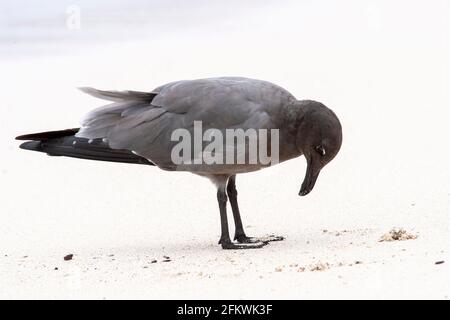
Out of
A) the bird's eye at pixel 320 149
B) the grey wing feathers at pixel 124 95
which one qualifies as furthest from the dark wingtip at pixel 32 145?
the bird's eye at pixel 320 149

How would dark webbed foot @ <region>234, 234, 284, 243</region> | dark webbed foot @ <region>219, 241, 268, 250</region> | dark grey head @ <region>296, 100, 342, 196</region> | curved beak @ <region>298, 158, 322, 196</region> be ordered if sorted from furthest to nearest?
dark webbed foot @ <region>234, 234, 284, 243</region> → dark webbed foot @ <region>219, 241, 268, 250</region> → curved beak @ <region>298, 158, 322, 196</region> → dark grey head @ <region>296, 100, 342, 196</region>

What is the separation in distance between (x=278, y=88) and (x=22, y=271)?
2479mm

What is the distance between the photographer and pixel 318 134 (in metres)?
7.94

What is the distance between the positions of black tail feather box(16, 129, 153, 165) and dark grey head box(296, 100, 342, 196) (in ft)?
4.20

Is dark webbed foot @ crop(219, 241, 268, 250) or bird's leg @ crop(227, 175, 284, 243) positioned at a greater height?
bird's leg @ crop(227, 175, 284, 243)

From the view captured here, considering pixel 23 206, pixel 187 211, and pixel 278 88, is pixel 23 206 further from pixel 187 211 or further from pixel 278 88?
pixel 278 88

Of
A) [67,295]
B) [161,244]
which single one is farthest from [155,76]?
[67,295]

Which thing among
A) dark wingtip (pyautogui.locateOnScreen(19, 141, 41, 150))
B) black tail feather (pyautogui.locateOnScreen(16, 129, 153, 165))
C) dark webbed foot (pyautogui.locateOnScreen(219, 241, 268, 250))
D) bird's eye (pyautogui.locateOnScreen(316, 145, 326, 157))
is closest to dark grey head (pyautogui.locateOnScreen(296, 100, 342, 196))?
bird's eye (pyautogui.locateOnScreen(316, 145, 326, 157))

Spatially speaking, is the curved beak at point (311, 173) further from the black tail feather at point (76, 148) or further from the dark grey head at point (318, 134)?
the black tail feather at point (76, 148)

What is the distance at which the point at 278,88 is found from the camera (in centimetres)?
838

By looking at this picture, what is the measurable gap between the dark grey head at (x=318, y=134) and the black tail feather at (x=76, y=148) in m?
1.28

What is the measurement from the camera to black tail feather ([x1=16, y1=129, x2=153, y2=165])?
8.31 m
